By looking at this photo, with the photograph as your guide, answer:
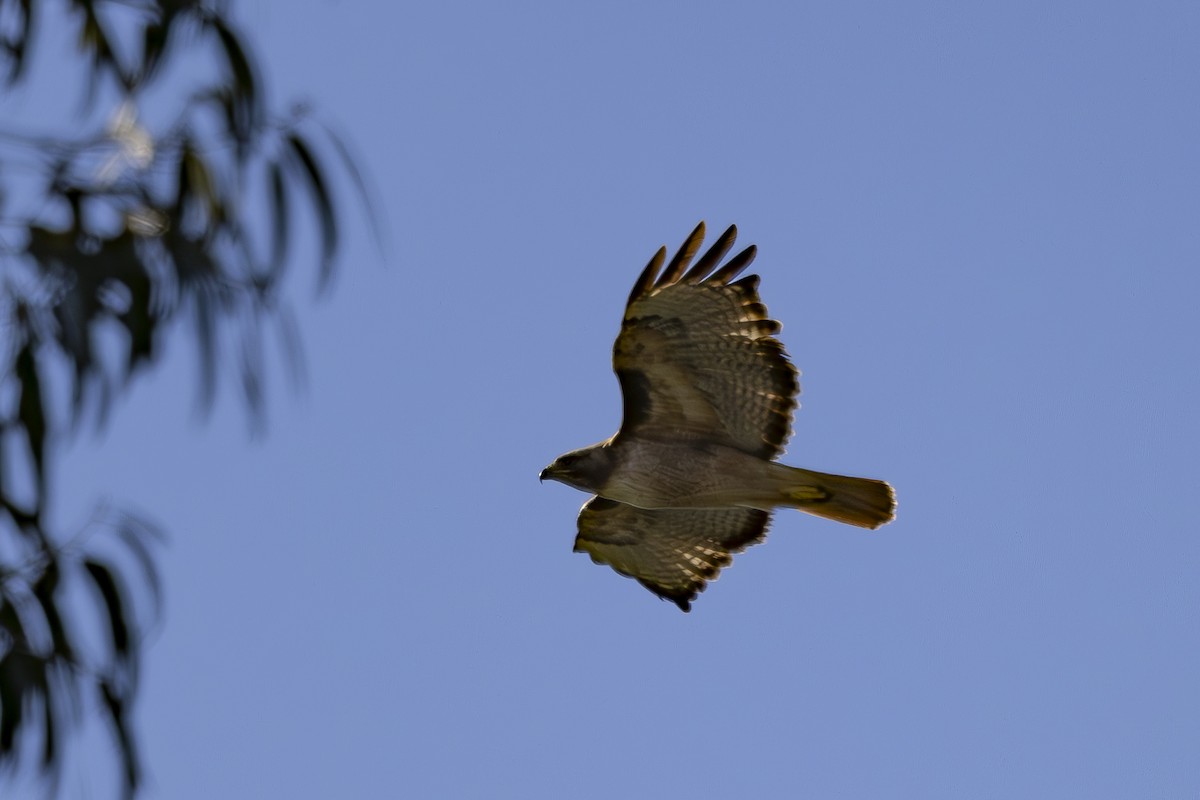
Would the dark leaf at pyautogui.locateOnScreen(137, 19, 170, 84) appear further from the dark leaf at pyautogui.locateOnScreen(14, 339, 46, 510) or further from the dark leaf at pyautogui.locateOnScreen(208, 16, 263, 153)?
the dark leaf at pyautogui.locateOnScreen(14, 339, 46, 510)

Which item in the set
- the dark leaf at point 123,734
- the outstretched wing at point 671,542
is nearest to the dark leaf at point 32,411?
the dark leaf at point 123,734

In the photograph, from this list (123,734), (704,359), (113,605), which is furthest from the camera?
(704,359)

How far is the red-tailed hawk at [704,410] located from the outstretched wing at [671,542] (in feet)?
2.44

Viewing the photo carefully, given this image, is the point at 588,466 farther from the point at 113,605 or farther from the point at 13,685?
the point at 13,685

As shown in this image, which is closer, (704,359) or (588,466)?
(704,359)

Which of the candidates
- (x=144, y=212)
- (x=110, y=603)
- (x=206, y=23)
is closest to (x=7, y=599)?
(x=110, y=603)

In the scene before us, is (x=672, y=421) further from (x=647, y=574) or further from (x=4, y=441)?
(x=4, y=441)

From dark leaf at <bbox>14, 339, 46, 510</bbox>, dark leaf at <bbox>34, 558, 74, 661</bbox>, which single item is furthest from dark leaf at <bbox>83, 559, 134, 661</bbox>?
dark leaf at <bbox>14, 339, 46, 510</bbox>

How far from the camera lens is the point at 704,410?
8.66m

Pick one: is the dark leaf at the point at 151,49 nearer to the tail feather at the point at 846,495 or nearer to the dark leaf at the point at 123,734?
the dark leaf at the point at 123,734

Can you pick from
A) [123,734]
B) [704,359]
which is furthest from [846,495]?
[123,734]

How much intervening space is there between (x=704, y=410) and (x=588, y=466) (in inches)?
26.9

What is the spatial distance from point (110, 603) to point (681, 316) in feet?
13.1

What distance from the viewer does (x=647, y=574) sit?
9992 millimetres
